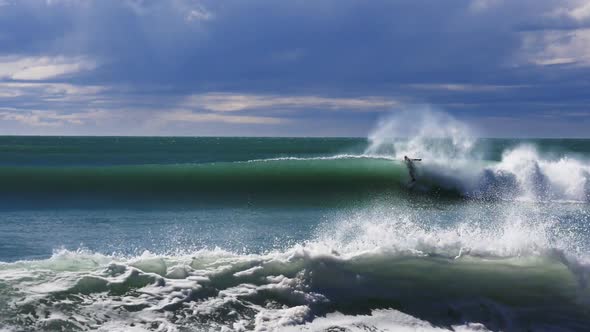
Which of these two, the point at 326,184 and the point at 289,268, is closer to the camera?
the point at 289,268

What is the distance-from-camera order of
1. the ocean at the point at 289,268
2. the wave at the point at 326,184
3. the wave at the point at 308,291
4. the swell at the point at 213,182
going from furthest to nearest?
the swell at the point at 213,182
the wave at the point at 326,184
the ocean at the point at 289,268
the wave at the point at 308,291

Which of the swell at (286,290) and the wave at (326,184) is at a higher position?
the wave at (326,184)

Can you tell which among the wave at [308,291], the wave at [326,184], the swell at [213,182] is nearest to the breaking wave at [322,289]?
the wave at [308,291]

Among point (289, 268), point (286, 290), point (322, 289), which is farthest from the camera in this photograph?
point (289, 268)

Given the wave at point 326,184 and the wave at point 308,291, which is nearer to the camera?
the wave at point 308,291

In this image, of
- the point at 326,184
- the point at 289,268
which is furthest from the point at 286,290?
the point at 326,184

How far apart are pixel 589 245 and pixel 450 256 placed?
353cm

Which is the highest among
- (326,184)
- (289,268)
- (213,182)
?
(326,184)

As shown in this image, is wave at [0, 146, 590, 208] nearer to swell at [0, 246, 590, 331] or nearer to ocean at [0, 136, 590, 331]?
ocean at [0, 136, 590, 331]

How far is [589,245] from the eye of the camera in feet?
37.7

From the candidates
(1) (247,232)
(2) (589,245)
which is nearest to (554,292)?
(2) (589,245)

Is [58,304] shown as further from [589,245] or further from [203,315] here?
[589,245]

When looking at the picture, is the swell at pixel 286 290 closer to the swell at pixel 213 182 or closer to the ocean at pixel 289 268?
the ocean at pixel 289 268

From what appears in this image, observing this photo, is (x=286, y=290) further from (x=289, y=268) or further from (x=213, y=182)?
(x=213, y=182)
